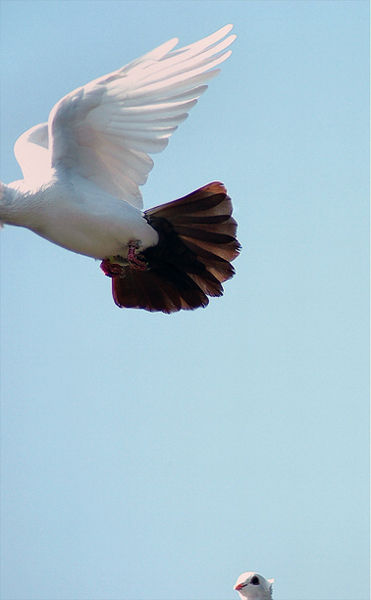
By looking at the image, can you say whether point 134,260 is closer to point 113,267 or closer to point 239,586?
point 113,267

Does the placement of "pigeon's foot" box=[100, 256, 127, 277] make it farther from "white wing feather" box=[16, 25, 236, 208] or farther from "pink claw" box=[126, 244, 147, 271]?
"white wing feather" box=[16, 25, 236, 208]

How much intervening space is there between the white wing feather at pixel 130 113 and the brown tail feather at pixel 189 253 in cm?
54

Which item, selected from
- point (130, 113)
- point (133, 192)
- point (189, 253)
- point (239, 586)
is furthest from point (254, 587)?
point (130, 113)

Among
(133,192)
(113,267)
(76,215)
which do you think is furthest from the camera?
A: (113,267)

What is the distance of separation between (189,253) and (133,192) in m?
0.87

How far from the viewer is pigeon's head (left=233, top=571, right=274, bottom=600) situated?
16.6 meters

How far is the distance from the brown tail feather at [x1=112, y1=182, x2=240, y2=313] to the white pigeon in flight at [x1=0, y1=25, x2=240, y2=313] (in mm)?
10

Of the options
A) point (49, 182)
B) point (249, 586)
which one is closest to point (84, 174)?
point (49, 182)

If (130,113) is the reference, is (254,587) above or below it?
below

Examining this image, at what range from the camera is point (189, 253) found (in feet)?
52.2

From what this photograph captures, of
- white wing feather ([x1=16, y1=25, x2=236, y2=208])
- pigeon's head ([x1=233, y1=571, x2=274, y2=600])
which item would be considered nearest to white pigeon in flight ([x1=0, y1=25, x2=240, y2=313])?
white wing feather ([x1=16, y1=25, x2=236, y2=208])

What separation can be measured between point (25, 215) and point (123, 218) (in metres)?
0.99

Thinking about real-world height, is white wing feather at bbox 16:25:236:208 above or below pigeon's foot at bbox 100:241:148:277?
above

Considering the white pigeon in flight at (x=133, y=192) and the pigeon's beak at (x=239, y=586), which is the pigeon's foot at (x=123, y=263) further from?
the pigeon's beak at (x=239, y=586)
